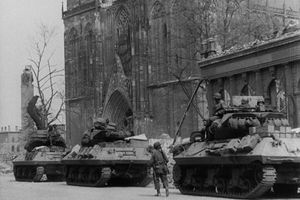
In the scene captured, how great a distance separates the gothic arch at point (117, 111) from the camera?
5500cm

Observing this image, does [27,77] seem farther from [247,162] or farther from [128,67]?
[247,162]

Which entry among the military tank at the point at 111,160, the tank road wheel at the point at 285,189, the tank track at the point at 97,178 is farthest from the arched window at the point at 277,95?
the tank road wheel at the point at 285,189

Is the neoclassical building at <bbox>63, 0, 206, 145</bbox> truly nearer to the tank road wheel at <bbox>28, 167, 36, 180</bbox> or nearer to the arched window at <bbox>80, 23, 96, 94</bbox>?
the arched window at <bbox>80, 23, 96, 94</bbox>

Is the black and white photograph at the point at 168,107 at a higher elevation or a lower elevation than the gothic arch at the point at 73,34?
lower

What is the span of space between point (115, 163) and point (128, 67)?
3228 cm

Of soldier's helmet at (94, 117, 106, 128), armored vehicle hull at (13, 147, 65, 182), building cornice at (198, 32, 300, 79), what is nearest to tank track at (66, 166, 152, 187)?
soldier's helmet at (94, 117, 106, 128)

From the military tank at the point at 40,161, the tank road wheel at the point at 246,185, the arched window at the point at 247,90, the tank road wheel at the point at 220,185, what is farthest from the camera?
the military tank at the point at 40,161

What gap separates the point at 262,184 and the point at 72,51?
157 ft

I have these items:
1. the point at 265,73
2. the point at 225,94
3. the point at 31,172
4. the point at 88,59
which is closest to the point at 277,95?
the point at 265,73

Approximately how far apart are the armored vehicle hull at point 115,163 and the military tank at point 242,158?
3.75m

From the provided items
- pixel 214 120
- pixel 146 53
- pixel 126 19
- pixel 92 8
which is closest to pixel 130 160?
pixel 214 120

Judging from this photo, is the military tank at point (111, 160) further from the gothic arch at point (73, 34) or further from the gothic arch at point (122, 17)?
the gothic arch at point (73, 34)

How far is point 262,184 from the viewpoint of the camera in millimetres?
15750

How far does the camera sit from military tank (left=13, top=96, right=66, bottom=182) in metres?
29.7
